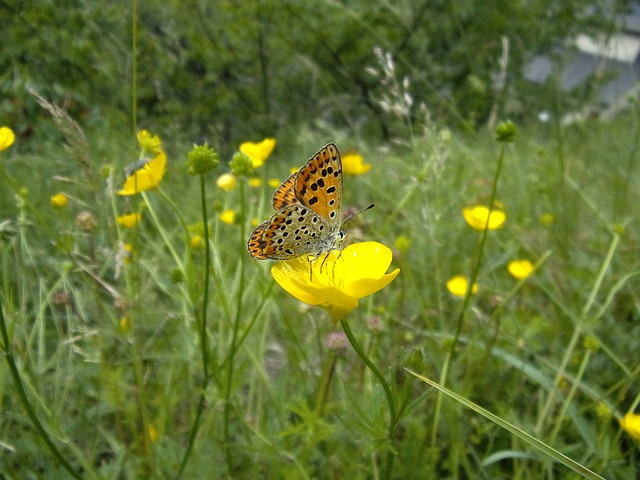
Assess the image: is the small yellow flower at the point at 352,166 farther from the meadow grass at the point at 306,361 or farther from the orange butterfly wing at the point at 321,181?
the orange butterfly wing at the point at 321,181

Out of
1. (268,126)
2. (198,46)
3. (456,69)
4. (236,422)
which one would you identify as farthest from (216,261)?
(456,69)

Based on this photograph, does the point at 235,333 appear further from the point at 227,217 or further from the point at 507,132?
the point at 507,132

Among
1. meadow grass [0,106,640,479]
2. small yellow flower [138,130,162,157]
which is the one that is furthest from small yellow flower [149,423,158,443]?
small yellow flower [138,130,162,157]

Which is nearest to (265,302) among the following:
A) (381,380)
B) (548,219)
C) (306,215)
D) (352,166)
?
(306,215)

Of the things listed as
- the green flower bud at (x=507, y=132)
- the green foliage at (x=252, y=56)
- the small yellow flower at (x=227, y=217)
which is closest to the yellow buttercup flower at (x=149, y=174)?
the small yellow flower at (x=227, y=217)

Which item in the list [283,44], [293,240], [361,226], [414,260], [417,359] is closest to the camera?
[417,359]

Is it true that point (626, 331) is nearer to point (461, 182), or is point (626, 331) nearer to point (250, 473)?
point (250, 473)
